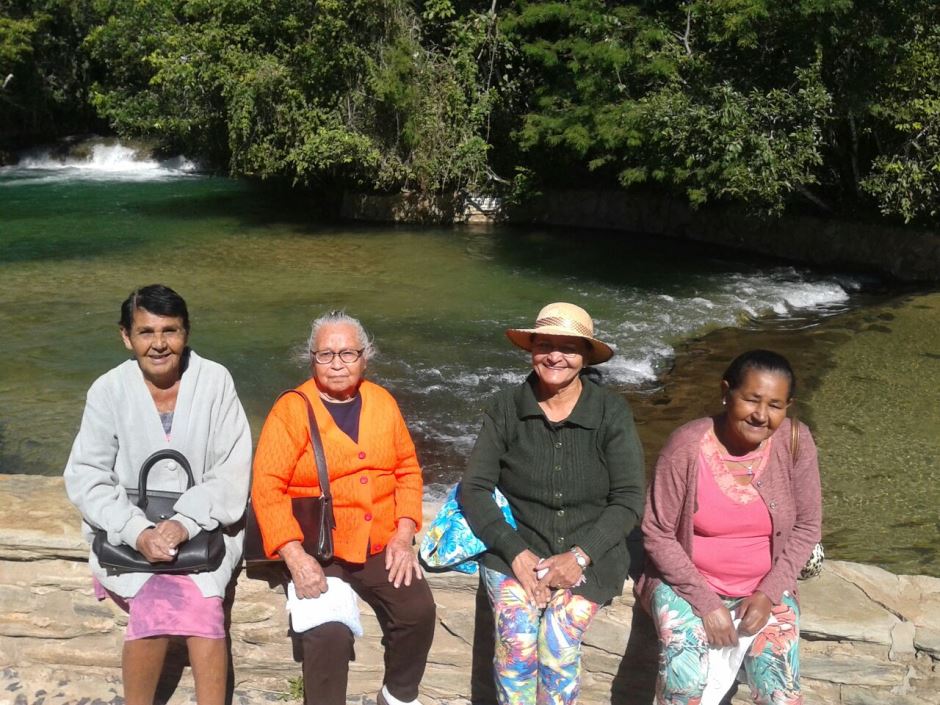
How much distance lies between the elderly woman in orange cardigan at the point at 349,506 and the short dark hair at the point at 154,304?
1.43 ft

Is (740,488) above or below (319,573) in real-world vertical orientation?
above

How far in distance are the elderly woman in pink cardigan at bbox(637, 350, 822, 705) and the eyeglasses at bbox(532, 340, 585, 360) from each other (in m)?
0.41

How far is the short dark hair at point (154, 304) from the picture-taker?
2.84 meters

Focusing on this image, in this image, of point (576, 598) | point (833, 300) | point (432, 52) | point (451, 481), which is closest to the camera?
point (576, 598)

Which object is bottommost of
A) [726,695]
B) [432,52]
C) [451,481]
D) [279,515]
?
[451,481]

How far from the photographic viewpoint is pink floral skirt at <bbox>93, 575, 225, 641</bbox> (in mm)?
2609

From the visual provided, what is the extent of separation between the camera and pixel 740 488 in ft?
8.85

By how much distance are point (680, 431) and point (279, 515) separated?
124cm

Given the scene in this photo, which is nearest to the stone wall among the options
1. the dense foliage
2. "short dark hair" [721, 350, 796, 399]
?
"short dark hair" [721, 350, 796, 399]

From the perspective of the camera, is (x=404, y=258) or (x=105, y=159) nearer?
(x=404, y=258)

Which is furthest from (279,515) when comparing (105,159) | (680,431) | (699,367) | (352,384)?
(105,159)

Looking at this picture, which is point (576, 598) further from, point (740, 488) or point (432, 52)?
point (432, 52)

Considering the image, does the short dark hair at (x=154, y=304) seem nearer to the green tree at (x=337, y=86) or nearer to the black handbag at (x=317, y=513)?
the black handbag at (x=317, y=513)

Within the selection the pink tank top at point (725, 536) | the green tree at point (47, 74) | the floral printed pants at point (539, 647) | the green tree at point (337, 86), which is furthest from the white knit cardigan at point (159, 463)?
the green tree at point (47, 74)
